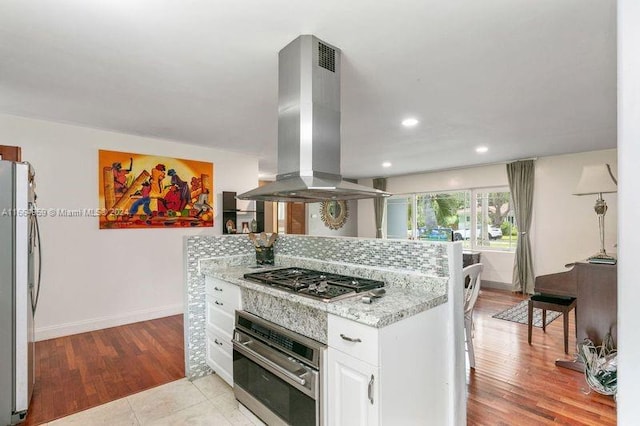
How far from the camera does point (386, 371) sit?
4.64 ft

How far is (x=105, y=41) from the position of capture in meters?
1.92

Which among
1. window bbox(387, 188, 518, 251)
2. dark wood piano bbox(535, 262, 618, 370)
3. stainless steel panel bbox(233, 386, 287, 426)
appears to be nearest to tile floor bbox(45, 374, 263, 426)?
stainless steel panel bbox(233, 386, 287, 426)

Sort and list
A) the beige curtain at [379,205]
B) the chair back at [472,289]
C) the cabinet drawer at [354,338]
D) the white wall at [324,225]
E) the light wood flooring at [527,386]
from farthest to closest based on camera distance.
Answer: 1. the white wall at [324,225]
2. the beige curtain at [379,205]
3. the chair back at [472,289]
4. the light wood flooring at [527,386]
5. the cabinet drawer at [354,338]

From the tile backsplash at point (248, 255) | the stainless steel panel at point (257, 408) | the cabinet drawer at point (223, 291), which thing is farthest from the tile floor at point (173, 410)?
the cabinet drawer at point (223, 291)

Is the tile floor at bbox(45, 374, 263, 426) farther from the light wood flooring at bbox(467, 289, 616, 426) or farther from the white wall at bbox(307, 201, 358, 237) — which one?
the white wall at bbox(307, 201, 358, 237)

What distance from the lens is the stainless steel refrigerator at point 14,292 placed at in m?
2.08

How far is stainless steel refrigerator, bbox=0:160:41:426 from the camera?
208cm

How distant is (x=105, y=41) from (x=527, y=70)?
9.29ft

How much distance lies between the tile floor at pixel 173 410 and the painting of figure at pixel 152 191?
7.70ft

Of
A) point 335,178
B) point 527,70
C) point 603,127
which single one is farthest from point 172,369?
point 603,127

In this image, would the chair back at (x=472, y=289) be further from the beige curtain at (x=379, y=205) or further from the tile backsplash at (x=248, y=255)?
the beige curtain at (x=379, y=205)

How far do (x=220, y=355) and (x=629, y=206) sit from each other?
2.57 metres

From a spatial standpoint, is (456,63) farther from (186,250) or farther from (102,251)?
(102,251)

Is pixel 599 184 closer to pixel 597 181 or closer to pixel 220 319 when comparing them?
pixel 597 181
